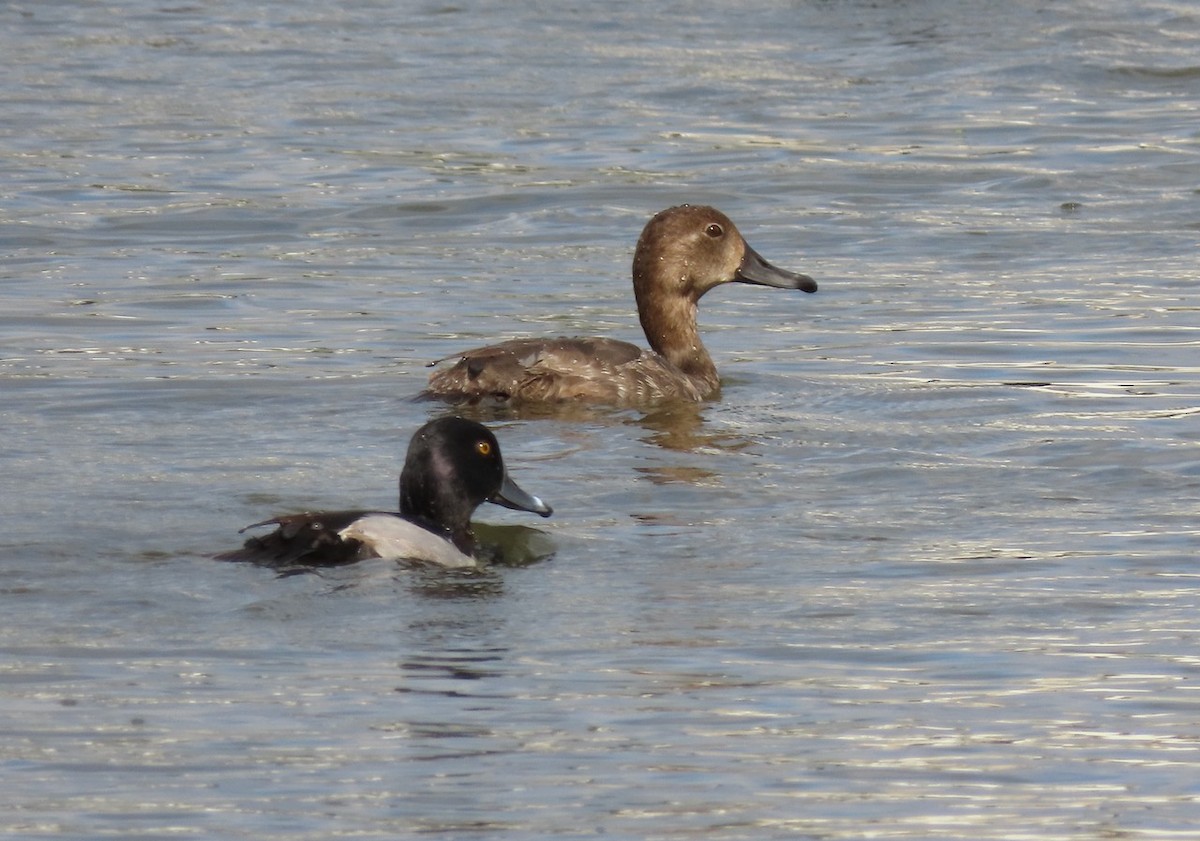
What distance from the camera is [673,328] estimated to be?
42.4ft

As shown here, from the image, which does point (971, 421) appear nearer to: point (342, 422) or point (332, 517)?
point (342, 422)

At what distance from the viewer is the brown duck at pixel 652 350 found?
11570 millimetres

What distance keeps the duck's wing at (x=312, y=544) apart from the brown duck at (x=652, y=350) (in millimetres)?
3200

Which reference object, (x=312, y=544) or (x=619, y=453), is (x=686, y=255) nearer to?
(x=619, y=453)

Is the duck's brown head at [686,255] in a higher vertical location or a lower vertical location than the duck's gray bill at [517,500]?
higher

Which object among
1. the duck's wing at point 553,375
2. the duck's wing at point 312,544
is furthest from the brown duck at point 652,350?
the duck's wing at point 312,544

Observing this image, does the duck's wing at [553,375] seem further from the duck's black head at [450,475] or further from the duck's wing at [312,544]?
the duck's wing at [312,544]

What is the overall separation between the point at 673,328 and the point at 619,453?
224 centimetres

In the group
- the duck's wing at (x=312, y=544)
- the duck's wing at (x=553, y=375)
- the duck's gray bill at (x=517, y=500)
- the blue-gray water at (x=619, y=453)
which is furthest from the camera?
the duck's wing at (x=553, y=375)

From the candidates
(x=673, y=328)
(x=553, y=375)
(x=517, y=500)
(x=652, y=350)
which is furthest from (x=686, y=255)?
(x=517, y=500)

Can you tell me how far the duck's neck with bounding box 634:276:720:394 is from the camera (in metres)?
12.7

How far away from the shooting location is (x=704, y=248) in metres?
13.1

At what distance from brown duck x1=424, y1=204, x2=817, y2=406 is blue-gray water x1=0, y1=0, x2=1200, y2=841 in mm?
207

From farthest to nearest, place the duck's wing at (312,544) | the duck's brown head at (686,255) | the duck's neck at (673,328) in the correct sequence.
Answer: the duck's brown head at (686,255) → the duck's neck at (673,328) → the duck's wing at (312,544)
